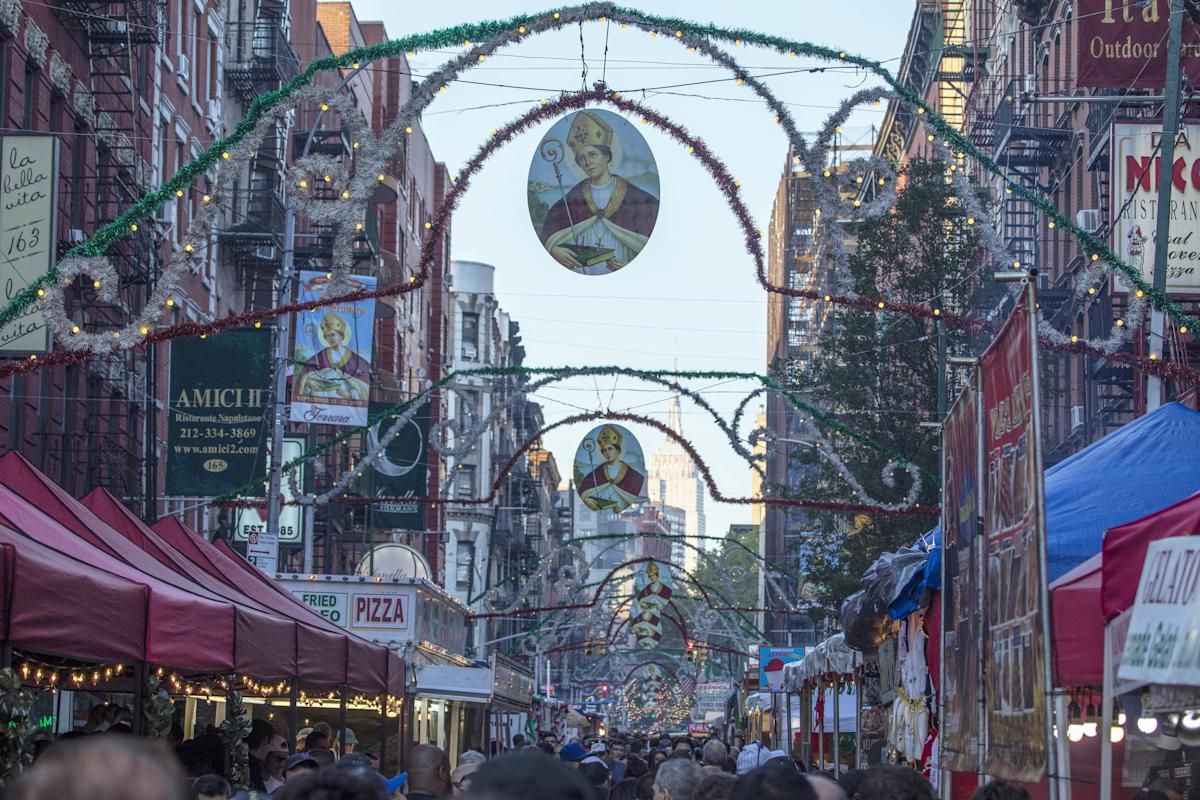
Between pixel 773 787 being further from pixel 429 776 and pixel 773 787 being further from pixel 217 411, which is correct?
pixel 217 411

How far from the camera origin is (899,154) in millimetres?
63344

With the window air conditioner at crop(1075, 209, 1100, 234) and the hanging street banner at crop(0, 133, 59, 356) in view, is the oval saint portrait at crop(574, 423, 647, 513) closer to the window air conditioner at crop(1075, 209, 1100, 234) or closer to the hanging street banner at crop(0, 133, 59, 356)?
the window air conditioner at crop(1075, 209, 1100, 234)

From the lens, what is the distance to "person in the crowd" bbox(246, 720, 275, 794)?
14609 millimetres

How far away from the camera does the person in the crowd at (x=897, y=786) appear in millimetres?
7180

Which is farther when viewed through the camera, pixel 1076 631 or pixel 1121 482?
pixel 1121 482

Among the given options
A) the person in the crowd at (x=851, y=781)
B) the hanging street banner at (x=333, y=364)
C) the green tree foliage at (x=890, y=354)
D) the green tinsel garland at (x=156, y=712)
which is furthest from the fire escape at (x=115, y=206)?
the person in the crowd at (x=851, y=781)

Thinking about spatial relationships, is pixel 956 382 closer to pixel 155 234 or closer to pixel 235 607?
pixel 155 234

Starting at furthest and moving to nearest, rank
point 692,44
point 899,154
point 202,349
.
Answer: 1. point 899,154
2. point 202,349
3. point 692,44

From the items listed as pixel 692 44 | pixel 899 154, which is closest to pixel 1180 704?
pixel 692 44

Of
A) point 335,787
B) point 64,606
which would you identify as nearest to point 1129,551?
point 335,787

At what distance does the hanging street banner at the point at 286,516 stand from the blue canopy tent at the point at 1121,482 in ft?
77.1

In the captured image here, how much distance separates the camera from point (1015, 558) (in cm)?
792

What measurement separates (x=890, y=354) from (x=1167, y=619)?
28.9 m

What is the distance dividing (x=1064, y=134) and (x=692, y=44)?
24.8 meters
